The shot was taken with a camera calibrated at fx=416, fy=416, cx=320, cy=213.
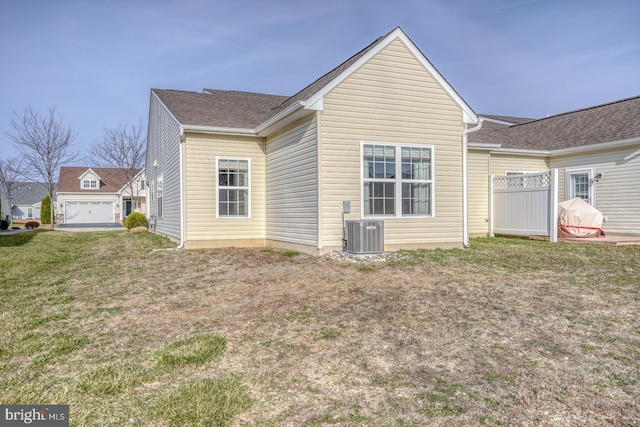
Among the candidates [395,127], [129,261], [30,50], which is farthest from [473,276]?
[30,50]

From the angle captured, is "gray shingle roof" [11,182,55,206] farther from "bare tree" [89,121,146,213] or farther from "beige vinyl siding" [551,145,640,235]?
"beige vinyl siding" [551,145,640,235]

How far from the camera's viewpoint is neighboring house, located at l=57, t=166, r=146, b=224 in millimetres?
37812

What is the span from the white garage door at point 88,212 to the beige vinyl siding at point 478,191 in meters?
35.0

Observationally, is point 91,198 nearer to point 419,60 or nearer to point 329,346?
point 419,60

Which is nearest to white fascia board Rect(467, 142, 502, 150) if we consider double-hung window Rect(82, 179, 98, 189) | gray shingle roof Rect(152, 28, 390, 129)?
gray shingle roof Rect(152, 28, 390, 129)

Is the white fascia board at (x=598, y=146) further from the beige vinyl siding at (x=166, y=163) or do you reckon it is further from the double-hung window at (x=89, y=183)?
the double-hung window at (x=89, y=183)

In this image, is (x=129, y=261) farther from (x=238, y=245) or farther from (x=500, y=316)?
(x=500, y=316)

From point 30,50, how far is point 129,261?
494 inches

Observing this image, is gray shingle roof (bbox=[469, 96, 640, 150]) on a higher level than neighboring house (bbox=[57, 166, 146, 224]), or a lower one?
higher

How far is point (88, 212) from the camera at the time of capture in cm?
3841

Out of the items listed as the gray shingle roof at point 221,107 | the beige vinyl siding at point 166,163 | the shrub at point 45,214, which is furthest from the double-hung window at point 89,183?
the gray shingle roof at point 221,107

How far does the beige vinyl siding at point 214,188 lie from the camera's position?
11.4 m

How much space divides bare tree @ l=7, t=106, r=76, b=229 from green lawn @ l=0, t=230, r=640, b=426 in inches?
964

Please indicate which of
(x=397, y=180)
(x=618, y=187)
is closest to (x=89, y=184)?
(x=397, y=180)
